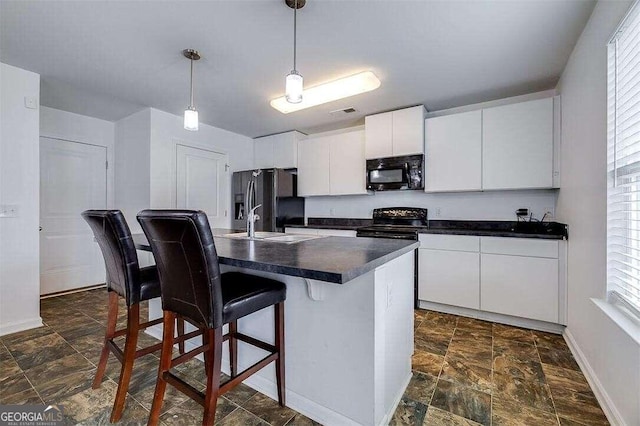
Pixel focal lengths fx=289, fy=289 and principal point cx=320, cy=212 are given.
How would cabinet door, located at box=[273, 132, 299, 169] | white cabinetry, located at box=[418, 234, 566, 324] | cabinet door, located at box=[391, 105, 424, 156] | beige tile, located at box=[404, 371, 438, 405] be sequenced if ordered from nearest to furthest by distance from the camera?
beige tile, located at box=[404, 371, 438, 405] → white cabinetry, located at box=[418, 234, 566, 324] → cabinet door, located at box=[391, 105, 424, 156] → cabinet door, located at box=[273, 132, 299, 169]

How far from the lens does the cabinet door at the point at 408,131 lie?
3266 mm

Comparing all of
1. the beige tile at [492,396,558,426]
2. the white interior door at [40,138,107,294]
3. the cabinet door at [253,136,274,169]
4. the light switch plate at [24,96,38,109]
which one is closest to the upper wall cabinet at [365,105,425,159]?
the cabinet door at [253,136,274,169]

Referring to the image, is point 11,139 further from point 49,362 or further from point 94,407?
point 94,407

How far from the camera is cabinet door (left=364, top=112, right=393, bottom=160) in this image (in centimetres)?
345

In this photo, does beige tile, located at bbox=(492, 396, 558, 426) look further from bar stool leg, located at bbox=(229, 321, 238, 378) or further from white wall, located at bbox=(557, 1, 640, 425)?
bar stool leg, located at bbox=(229, 321, 238, 378)

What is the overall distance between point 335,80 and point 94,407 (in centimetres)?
290

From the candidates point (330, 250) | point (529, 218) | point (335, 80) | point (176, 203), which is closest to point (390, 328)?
point (330, 250)

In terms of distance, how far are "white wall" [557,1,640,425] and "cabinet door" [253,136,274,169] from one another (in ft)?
11.7

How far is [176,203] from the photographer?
3729 millimetres

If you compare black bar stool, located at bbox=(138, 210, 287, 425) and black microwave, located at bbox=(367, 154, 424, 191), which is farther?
black microwave, located at bbox=(367, 154, 424, 191)

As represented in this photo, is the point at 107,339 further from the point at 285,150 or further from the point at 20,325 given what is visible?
the point at 285,150

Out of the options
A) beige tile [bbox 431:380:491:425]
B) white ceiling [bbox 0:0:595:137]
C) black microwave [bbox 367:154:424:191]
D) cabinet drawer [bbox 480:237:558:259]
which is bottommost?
beige tile [bbox 431:380:491:425]

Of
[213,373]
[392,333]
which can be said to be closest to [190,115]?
[213,373]

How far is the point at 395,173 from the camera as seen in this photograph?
340 cm
